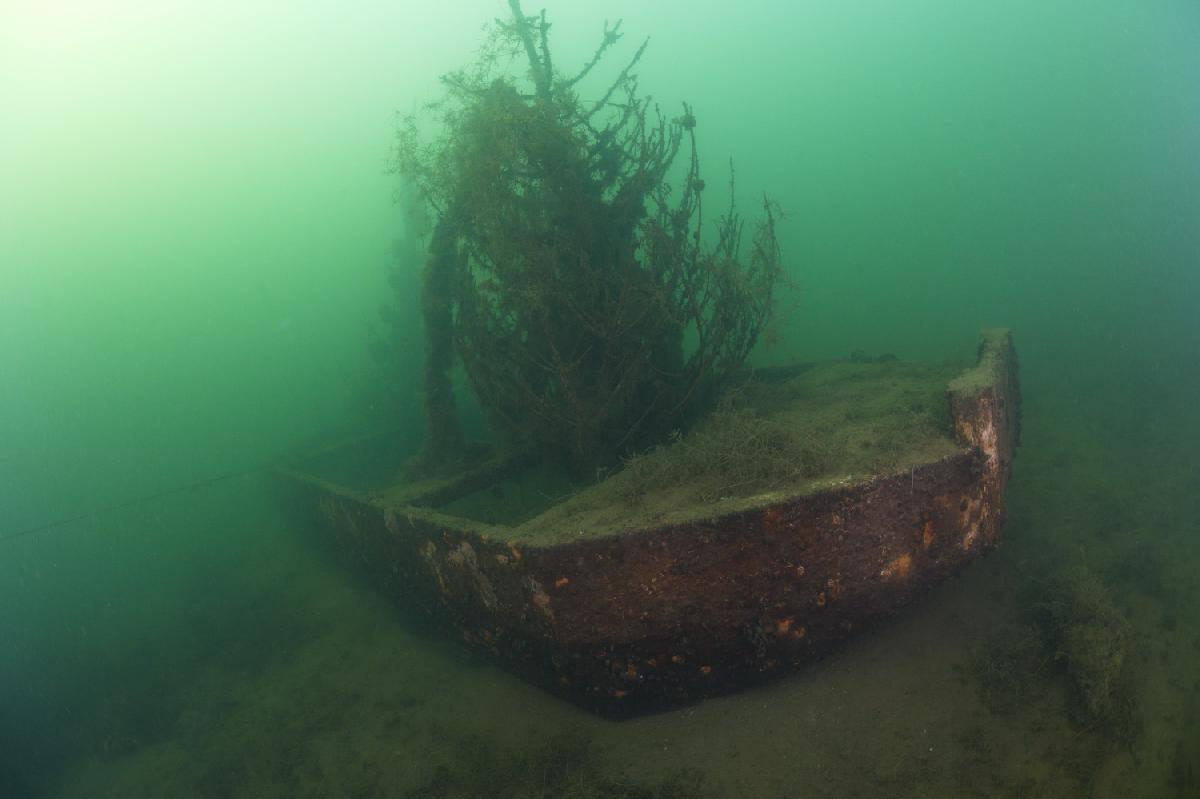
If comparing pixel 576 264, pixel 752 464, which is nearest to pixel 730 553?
pixel 752 464

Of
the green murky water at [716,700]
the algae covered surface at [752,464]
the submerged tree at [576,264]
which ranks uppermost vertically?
the submerged tree at [576,264]

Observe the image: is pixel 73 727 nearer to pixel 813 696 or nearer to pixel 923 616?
pixel 813 696

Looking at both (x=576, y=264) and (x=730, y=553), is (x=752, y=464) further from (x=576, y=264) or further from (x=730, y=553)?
(x=576, y=264)

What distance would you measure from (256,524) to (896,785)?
611 inches

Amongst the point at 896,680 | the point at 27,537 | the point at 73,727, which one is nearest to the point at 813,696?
the point at 896,680

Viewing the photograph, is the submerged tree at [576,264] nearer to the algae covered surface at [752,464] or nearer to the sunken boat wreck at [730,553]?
the algae covered surface at [752,464]

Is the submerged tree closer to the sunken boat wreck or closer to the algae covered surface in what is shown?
the algae covered surface

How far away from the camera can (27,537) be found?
72.1 feet

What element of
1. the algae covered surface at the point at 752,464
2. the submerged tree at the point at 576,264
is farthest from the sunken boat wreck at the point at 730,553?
the submerged tree at the point at 576,264

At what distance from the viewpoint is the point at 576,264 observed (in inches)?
274

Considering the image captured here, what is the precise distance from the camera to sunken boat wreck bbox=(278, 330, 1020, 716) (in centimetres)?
385

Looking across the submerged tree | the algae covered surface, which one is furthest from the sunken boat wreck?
the submerged tree

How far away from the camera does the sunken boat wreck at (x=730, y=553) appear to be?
3850mm

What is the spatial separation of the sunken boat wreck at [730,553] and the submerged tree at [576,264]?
2037 millimetres
